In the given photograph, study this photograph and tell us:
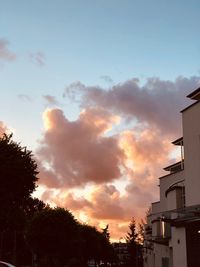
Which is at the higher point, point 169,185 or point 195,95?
point 195,95

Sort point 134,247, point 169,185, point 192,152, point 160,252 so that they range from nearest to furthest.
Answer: point 192,152, point 169,185, point 160,252, point 134,247

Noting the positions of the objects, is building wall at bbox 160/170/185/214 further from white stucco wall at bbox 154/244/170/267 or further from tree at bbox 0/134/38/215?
tree at bbox 0/134/38/215

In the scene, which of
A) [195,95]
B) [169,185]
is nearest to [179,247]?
[195,95]

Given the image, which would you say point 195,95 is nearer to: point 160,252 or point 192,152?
point 192,152

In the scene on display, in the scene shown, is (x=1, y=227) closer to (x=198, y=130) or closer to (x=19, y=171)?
(x=19, y=171)

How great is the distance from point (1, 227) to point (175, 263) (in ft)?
53.1

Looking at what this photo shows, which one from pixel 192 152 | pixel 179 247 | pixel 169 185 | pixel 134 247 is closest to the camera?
pixel 192 152

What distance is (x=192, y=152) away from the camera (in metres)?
34.1

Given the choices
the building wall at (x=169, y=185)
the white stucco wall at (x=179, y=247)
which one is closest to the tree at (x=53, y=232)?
the building wall at (x=169, y=185)

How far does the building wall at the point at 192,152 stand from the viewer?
3338 centimetres

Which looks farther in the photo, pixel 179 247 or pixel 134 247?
pixel 134 247

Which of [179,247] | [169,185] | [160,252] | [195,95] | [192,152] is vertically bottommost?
[179,247]

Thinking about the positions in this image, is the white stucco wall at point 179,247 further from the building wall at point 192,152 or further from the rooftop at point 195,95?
the rooftop at point 195,95

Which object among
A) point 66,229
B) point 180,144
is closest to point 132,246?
point 66,229
